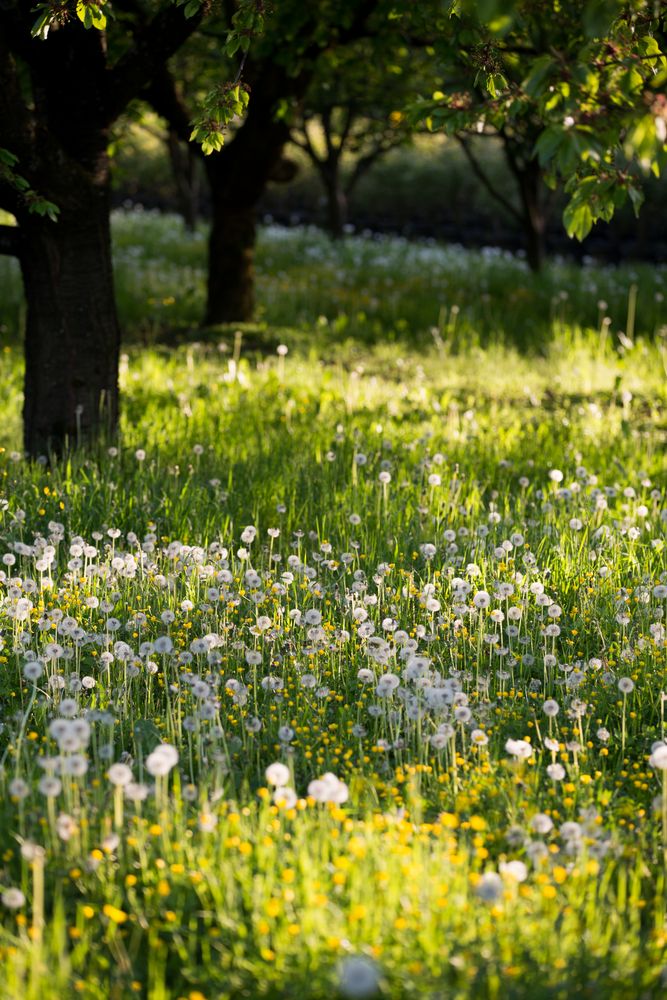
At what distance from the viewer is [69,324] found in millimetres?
6578

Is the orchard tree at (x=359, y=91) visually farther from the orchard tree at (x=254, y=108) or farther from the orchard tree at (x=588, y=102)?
the orchard tree at (x=588, y=102)

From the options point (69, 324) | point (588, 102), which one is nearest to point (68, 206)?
point (69, 324)

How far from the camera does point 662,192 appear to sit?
24.9 metres

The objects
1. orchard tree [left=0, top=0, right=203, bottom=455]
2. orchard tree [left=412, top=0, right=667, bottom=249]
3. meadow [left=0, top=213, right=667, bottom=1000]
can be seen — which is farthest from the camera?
orchard tree [left=0, top=0, right=203, bottom=455]

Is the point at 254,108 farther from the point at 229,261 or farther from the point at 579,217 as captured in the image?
the point at 579,217

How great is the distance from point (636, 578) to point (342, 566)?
1.55 m

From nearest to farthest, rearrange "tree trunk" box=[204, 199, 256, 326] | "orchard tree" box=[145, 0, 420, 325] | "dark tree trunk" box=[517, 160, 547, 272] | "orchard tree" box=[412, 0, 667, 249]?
"orchard tree" box=[412, 0, 667, 249], "orchard tree" box=[145, 0, 420, 325], "tree trunk" box=[204, 199, 256, 326], "dark tree trunk" box=[517, 160, 547, 272]

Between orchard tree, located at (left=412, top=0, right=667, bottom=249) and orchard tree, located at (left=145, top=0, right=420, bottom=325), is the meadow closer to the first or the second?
orchard tree, located at (left=412, top=0, right=667, bottom=249)

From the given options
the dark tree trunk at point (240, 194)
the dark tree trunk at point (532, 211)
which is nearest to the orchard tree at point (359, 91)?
the dark tree trunk at point (240, 194)

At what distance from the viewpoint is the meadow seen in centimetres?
261

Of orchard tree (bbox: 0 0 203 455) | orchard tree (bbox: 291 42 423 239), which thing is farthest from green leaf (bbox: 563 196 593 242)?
orchard tree (bbox: 291 42 423 239)

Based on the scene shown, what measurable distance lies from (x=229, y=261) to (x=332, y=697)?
8273 mm

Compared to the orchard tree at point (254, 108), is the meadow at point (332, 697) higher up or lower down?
lower down

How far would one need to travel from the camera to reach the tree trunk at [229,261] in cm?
1139
